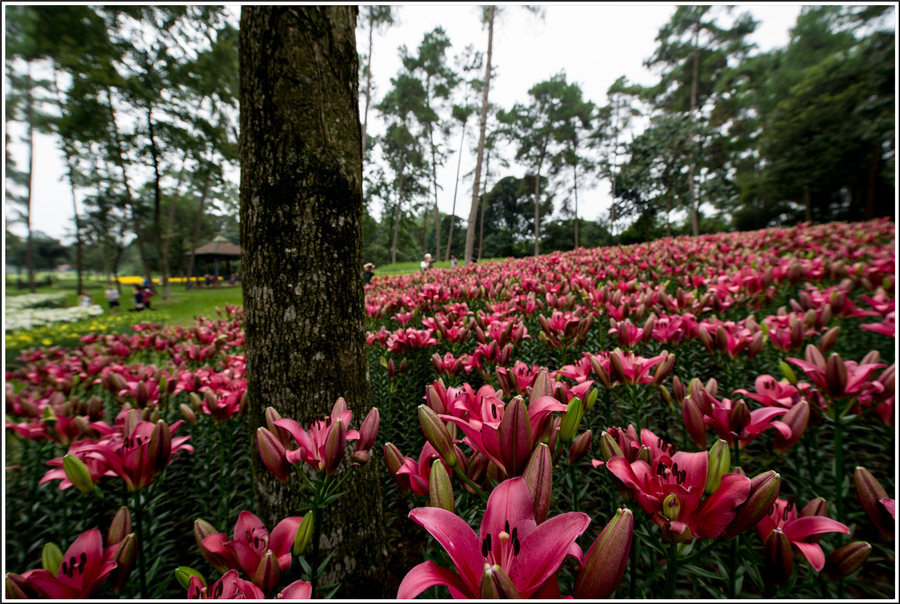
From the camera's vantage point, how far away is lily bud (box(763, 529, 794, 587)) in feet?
2.14

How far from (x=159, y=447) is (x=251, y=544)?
45cm

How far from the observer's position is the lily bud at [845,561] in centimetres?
66

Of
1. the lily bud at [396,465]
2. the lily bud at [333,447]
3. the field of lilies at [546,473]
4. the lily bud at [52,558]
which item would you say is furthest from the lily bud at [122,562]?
the lily bud at [396,465]

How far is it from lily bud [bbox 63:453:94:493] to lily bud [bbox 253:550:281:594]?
0.73m

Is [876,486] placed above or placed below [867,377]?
below

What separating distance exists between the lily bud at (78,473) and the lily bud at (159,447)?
0.56 feet

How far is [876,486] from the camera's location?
0.73 meters

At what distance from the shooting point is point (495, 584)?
43cm

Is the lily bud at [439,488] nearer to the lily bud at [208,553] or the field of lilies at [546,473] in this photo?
the field of lilies at [546,473]

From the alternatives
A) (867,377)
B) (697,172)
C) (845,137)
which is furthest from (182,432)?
(697,172)

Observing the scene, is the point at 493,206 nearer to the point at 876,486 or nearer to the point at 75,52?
the point at 75,52

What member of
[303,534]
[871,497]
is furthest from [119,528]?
[871,497]

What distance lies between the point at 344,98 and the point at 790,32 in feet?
110

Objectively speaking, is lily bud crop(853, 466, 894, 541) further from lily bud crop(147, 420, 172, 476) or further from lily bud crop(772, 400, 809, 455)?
lily bud crop(147, 420, 172, 476)
